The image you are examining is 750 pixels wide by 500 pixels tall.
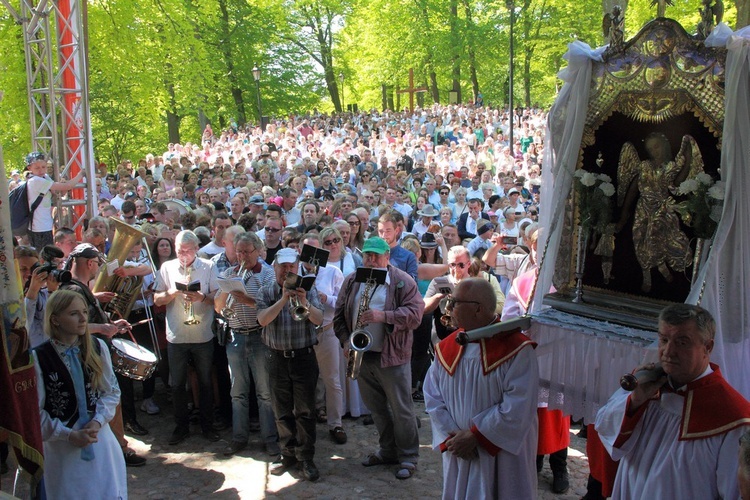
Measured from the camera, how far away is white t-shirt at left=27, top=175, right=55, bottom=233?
9.76 m

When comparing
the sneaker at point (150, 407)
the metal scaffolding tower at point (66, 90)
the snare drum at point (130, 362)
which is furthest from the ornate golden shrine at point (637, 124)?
the metal scaffolding tower at point (66, 90)

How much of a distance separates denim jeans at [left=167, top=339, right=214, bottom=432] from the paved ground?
260 mm

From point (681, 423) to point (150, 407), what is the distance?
19.9 ft

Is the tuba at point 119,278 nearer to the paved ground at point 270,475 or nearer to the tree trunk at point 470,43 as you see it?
the paved ground at point 270,475

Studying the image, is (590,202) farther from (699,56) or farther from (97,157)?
(97,157)

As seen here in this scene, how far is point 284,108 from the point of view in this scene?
124 feet

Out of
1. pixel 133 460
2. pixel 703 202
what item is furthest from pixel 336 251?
pixel 703 202

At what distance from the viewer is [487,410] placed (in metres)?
4.36

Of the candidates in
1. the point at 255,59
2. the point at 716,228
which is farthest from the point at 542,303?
the point at 255,59

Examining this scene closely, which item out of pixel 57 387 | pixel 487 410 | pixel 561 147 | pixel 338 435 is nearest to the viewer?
pixel 487 410

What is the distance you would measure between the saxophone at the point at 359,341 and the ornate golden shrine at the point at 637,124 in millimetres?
1550

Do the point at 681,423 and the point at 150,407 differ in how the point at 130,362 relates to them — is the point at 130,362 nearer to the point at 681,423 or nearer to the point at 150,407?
the point at 150,407

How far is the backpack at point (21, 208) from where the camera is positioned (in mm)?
9797

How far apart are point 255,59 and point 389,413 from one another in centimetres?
3095
